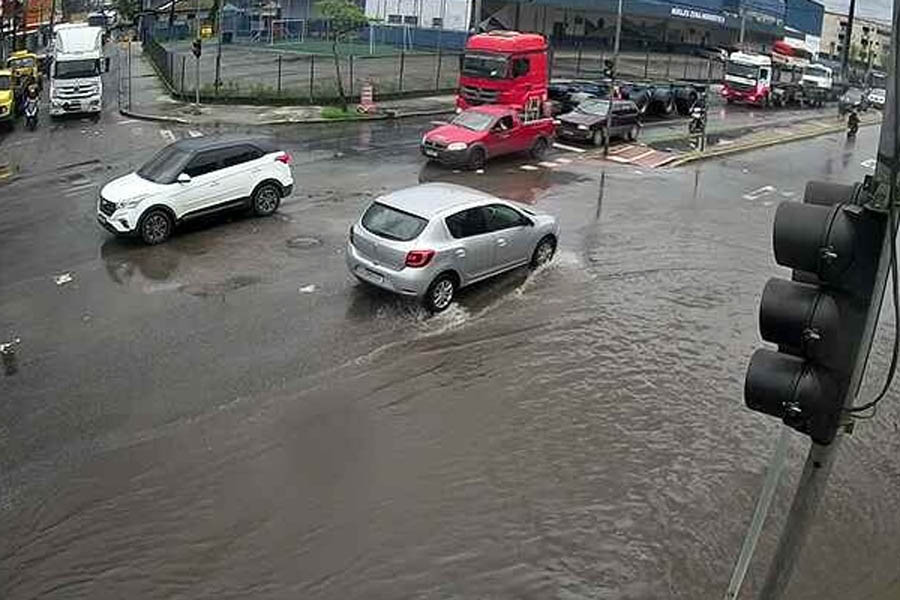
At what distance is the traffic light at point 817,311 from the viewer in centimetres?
364

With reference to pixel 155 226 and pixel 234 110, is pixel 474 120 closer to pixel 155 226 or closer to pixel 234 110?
pixel 155 226

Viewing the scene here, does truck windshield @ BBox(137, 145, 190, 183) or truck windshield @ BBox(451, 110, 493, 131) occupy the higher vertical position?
truck windshield @ BBox(451, 110, 493, 131)

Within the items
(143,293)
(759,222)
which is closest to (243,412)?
(143,293)

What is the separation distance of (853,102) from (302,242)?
40.9 meters

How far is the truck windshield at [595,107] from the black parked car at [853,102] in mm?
21338

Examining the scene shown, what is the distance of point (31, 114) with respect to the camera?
31891mm

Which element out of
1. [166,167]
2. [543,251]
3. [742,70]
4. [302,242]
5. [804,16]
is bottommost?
[302,242]

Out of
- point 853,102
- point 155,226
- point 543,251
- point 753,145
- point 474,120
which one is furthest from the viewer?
point 853,102

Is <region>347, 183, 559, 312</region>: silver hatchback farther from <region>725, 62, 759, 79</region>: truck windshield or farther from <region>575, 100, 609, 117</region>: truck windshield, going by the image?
<region>725, 62, 759, 79</region>: truck windshield

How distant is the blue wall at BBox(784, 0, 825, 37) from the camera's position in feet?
299

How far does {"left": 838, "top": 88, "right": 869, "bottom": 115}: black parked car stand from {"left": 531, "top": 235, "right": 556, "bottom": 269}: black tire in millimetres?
35990

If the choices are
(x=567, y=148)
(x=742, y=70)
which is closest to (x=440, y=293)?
(x=567, y=148)

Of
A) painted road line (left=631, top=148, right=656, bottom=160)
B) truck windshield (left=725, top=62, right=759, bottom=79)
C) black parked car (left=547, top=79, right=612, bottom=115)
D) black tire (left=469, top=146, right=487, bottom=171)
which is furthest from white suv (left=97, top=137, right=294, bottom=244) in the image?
truck windshield (left=725, top=62, right=759, bottom=79)

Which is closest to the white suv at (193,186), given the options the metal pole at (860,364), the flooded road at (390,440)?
the flooded road at (390,440)
